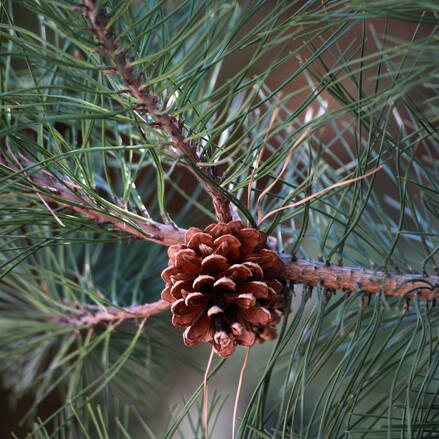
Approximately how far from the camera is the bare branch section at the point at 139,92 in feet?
0.83

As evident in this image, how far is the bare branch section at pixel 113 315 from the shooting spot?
1.30ft

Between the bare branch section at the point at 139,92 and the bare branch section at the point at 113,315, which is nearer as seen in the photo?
the bare branch section at the point at 139,92

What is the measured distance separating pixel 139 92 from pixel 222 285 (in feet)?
0.33

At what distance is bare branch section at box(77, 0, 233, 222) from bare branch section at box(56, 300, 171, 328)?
0.30 feet

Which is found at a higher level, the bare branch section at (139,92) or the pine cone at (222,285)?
the bare branch section at (139,92)

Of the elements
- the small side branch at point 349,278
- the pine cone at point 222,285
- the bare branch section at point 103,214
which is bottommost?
the small side branch at point 349,278

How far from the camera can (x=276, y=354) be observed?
313 millimetres

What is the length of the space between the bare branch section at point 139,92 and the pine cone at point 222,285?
2 cm

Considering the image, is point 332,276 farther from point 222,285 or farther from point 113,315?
point 113,315

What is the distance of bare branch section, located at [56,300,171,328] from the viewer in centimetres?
40

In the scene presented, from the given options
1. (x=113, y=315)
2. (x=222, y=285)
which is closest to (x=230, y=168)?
(x=222, y=285)

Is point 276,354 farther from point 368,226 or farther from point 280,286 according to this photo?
point 368,226

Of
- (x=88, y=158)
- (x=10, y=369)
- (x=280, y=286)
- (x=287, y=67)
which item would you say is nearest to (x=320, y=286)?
(x=280, y=286)

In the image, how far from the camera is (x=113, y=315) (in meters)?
0.44
